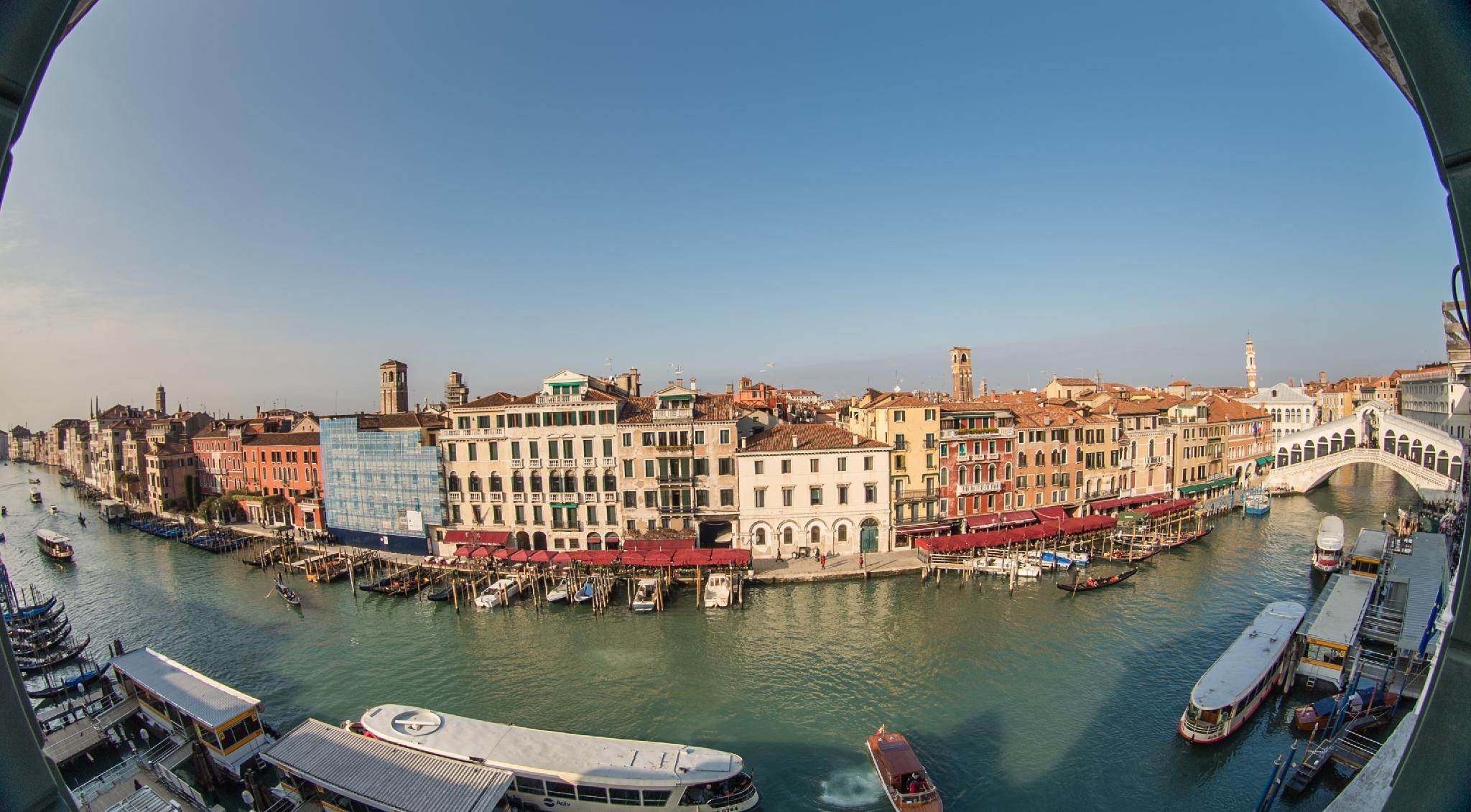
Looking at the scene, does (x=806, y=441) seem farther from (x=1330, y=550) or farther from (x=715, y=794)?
(x=1330, y=550)

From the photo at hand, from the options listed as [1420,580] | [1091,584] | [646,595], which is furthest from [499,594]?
[1420,580]

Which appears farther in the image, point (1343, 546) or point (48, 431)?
point (48, 431)

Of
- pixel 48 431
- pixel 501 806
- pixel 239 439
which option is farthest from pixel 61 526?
pixel 48 431

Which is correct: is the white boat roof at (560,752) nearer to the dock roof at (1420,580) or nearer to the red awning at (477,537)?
the red awning at (477,537)

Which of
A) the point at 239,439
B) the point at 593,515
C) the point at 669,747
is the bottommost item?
the point at 669,747

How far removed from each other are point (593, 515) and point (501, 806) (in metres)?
19.3

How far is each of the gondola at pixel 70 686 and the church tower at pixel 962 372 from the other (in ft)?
179

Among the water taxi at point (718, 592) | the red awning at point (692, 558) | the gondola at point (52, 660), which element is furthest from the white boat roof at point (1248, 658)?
the gondola at point (52, 660)

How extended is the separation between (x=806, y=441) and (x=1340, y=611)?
20.4 metres

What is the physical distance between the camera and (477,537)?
33.6m

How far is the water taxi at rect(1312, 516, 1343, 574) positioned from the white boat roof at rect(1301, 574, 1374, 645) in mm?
4453

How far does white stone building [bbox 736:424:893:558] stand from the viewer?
32188mm

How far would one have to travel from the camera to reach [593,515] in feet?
109

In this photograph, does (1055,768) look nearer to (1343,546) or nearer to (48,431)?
(1343,546)
